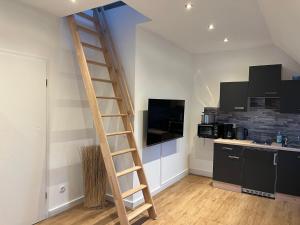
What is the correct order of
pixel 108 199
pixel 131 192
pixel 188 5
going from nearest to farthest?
pixel 188 5 → pixel 131 192 → pixel 108 199

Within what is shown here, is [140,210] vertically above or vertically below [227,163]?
below

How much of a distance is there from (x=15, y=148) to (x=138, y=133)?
5.18ft

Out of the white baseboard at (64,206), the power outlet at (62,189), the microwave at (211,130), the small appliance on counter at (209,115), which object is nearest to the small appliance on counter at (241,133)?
the microwave at (211,130)

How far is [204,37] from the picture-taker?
3.71 m

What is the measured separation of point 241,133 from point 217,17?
2.29 meters

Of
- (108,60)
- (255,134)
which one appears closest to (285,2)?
(108,60)

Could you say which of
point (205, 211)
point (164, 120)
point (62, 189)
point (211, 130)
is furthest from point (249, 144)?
point (62, 189)

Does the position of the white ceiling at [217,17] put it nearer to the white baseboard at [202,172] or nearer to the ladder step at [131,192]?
the ladder step at [131,192]

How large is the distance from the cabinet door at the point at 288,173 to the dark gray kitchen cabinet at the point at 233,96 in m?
1.05

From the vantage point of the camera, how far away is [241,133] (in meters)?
4.22

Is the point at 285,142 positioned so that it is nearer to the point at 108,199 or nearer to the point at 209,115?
the point at 209,115

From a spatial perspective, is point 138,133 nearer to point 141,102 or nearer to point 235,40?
point 141,102

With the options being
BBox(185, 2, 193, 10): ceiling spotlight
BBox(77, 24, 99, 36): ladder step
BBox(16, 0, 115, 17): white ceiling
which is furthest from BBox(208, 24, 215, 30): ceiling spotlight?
BBox(77, 24, 99, 36): ladder step

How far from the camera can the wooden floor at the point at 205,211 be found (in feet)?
9.67
